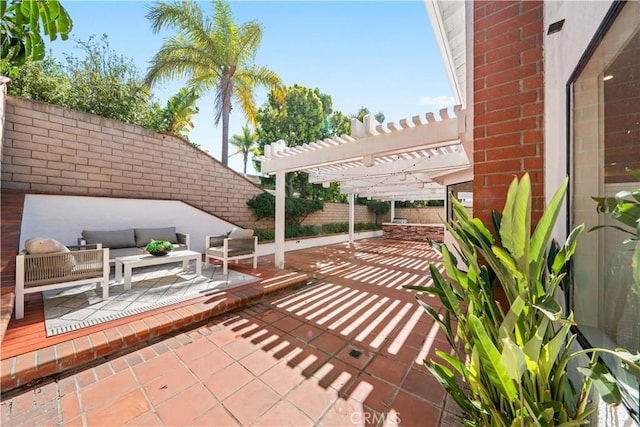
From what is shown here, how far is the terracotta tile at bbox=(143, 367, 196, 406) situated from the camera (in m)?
2.11

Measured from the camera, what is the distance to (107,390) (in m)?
2.17

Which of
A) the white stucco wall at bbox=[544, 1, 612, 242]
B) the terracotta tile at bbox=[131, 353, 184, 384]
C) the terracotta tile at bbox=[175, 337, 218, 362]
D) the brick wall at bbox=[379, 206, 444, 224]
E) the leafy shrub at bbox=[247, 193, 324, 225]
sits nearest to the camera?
the white stucco wall at bbox=[544, 1, 612, 242]

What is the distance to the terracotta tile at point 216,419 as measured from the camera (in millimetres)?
1852

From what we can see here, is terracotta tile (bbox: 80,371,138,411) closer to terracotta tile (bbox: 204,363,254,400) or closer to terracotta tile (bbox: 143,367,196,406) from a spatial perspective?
terracotta tile (bbox: 143,367,196,406)

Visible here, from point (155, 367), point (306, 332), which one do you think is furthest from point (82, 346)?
point (306, 332)

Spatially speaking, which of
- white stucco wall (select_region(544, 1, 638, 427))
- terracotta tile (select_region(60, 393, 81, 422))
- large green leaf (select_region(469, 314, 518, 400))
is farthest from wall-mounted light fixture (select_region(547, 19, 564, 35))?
terracotta tile (select_region(60, 393, 81, 422))

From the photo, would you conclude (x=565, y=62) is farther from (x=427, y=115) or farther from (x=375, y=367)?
(x=375, y=367)

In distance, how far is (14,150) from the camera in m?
5.33

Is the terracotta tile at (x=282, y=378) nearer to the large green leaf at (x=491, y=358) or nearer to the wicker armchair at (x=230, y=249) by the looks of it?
the large green leaf at (x=491, y=358)

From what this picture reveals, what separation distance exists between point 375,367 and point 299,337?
1060 mm

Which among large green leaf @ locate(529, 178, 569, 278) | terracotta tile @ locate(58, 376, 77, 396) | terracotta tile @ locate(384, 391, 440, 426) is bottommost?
terracotta tile @ locate(384, 391, 440, 426)

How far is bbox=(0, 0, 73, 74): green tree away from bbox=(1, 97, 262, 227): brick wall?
5.70m

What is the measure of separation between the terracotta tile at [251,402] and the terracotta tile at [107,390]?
3.26ft

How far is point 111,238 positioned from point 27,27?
5077mm
